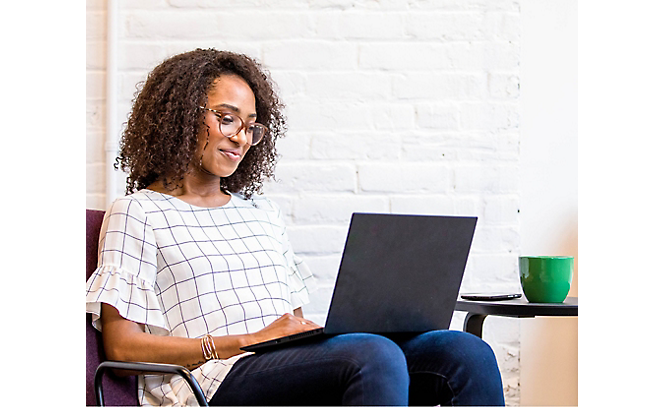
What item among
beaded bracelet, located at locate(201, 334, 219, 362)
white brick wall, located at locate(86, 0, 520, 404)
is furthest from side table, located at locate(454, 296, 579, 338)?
beaded bracelet, located at locate(201, 334, 219, 362)

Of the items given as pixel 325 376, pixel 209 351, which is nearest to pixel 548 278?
pixel 325 376

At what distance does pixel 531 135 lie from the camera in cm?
187

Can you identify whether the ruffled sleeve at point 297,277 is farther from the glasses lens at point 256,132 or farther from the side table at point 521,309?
the side table at point 521,309

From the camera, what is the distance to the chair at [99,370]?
1.14 meters

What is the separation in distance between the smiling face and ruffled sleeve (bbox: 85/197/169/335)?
0.22m

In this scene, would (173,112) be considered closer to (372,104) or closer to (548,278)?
(372,104)

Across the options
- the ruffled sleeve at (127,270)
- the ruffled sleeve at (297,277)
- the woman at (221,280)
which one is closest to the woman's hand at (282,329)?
the woman at (221,280)

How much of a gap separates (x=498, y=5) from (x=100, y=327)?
133 centimetres

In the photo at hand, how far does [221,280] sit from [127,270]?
194 mm

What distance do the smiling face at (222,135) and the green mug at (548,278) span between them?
0.71m

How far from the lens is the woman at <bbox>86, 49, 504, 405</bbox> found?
1105mm
